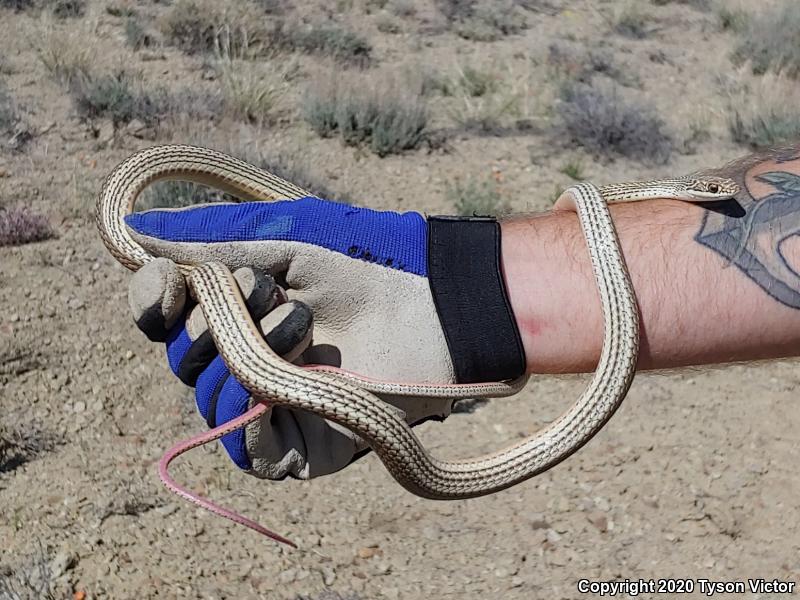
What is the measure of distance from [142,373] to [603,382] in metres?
3.07

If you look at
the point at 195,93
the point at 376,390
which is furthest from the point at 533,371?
the point at 195,93

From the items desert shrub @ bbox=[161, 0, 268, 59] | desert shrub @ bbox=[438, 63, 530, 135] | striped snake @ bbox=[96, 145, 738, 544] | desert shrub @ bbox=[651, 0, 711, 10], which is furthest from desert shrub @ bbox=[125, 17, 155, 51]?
desert shrub @ bbox=[651, 0, 711, 10]

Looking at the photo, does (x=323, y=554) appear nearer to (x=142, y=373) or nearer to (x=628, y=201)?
(x=142, y=373)

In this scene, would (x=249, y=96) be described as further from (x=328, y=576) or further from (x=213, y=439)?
(x=213, y=439)

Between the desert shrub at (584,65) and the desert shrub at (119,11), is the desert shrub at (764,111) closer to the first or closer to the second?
the desert shrub at (584,65)

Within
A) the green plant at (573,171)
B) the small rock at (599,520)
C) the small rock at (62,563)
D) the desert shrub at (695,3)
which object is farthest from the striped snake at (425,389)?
the desert shrub at (695,3)

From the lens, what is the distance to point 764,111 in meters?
8.46

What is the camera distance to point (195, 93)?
24.7 ft

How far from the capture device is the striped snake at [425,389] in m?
2.09

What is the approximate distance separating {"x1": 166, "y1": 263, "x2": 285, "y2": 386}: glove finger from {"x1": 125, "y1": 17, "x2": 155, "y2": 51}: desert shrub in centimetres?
702

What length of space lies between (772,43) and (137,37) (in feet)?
22.8

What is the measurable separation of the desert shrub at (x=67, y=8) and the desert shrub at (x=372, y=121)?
323 cm

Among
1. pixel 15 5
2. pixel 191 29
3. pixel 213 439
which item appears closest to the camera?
pixel 213 439

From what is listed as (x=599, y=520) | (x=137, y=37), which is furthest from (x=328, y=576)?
(x=137, y=37)
